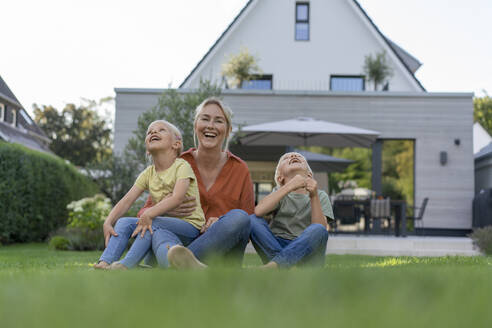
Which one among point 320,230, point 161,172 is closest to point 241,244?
point 320,230

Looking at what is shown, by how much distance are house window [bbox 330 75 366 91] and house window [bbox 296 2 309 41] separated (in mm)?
2004

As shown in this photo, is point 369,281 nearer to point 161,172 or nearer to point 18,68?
point 161,172

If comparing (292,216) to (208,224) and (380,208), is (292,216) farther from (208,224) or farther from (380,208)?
(380,208)

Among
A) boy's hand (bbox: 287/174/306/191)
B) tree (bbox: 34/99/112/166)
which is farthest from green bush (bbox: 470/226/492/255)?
tree (bbox: 34/99/112/166)

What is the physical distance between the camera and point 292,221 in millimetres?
3709

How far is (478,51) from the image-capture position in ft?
82.8

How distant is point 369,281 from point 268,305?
49 centimetres

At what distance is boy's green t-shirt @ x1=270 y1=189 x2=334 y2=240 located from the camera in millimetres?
3676

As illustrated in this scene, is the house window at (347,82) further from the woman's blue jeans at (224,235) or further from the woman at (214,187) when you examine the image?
the woman's blue jeans at (224,235)

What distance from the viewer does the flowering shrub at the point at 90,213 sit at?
27.8 ft

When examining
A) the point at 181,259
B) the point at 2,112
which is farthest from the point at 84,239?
the point at 2,112

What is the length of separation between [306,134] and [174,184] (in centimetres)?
796

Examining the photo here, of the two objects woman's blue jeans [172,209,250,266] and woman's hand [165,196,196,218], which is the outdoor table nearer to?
woman's hand [165,196,196,218]

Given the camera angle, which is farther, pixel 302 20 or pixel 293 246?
pixel 302 20
